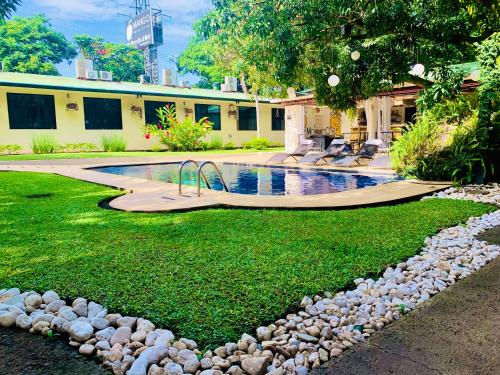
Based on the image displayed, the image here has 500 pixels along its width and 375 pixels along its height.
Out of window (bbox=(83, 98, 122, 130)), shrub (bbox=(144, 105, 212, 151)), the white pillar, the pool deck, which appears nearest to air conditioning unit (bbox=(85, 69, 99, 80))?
window (bbox=(83, 98, 122, 130))

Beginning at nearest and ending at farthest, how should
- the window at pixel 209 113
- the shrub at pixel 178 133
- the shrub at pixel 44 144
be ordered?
the shrub at pixel 44 144 < the shrub at pixel 178 133 < the window at pixel 209 113

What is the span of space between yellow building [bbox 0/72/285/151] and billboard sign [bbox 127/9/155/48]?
3782cm

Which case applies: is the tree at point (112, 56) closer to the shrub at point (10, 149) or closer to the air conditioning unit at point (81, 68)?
the air conditioning unit at point (81, 68)

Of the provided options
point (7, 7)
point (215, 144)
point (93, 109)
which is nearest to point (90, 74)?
point (93, 109)

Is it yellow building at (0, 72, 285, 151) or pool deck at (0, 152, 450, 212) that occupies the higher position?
yellow building at (0, 72, 285, 151)

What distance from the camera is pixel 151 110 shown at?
23.1 metres

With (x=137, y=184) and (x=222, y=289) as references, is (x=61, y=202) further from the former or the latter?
(x=222, y=289)

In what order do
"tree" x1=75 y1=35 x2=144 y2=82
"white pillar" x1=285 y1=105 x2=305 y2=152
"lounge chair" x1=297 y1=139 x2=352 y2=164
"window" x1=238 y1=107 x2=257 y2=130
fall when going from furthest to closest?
"tree" x1=75 y1=35 x2=144 y2=82, "window" x1=238 y1=107 x2=257 y2=130, "white pillar" x1=285 y1=105 x2=305 y2=152, "lounge chair" x1=297 y1=139 x2=352 y2=164

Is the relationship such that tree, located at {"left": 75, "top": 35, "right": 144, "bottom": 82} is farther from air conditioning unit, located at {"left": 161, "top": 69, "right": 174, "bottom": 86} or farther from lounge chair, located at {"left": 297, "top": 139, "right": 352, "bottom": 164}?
lounge chair, located at {"left": 297, "top": 139, "right": 352, "bottom": 164}

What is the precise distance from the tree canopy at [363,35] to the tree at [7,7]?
391 cm

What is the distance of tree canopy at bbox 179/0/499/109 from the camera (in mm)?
7598

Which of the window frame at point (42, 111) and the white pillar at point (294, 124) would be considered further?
the white pillar at point (294, 124)

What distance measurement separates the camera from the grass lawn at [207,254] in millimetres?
2686

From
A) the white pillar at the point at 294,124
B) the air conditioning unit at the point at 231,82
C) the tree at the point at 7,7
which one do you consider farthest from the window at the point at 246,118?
the tree at the point at 7,7
